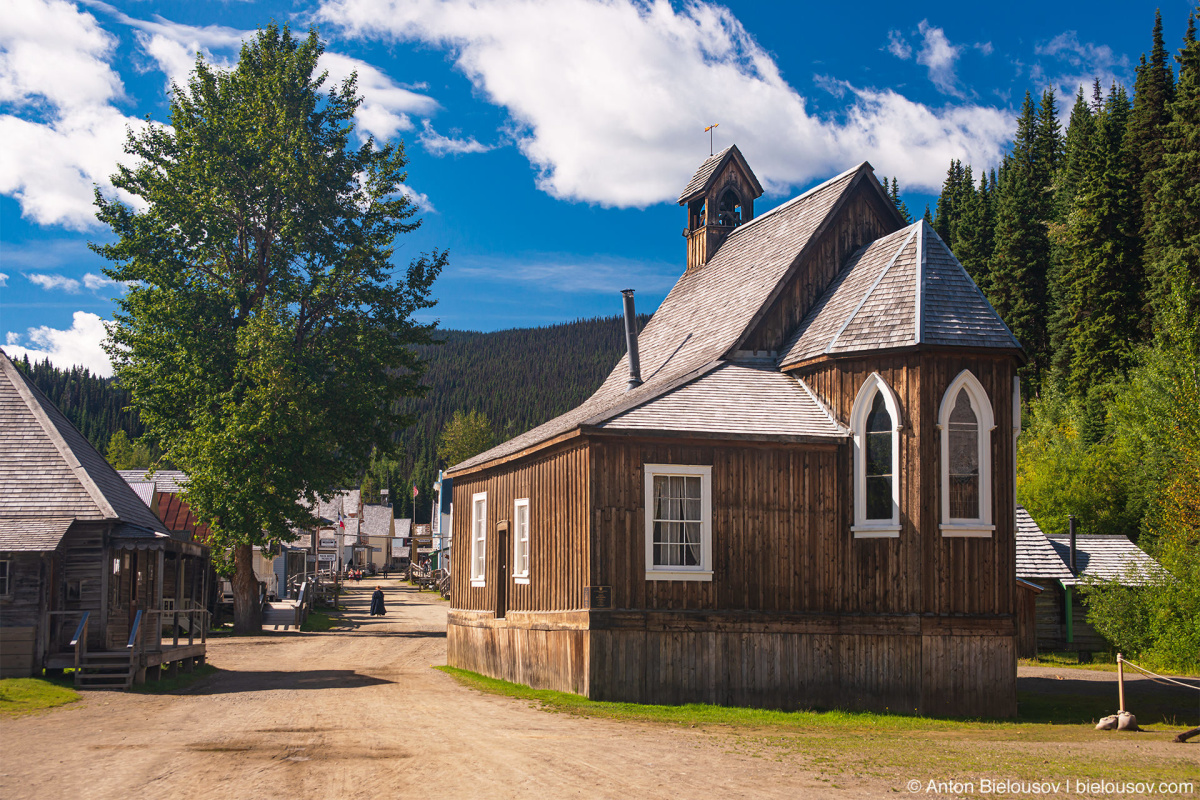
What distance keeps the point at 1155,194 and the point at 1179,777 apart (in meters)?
46.6

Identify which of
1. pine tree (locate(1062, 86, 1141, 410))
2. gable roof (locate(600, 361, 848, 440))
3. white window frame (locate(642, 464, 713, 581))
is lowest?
white window frame (locate(642, 464, 713, 581))

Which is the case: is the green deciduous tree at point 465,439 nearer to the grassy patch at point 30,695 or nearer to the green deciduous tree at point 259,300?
the green deciduous tree at point 259,300

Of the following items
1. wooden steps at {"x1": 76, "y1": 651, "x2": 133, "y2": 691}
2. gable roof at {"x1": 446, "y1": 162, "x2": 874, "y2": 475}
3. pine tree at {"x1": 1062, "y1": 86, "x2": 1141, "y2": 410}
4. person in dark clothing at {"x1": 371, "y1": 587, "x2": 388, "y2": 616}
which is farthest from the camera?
pine tree at {"x1": 1062, "y1": 86, "x2": 1141, "y2": 410}

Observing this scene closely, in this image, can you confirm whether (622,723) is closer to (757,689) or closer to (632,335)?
(757,689)

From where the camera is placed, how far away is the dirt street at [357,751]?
31.1 ft

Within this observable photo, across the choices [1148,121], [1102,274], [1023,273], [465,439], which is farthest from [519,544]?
[465,439]

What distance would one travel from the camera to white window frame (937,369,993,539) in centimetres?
1733

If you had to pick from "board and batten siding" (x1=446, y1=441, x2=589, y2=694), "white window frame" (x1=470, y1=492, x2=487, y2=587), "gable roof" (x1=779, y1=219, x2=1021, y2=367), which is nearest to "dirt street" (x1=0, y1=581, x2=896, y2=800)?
"board and batten siding" (x1=446, y1=441, x2=589, y2=694)

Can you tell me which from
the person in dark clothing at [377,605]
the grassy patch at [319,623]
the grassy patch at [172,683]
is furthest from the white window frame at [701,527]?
the person in dark clothing at [377,605]

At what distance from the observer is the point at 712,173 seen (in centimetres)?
2859

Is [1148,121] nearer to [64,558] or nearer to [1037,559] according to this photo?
[1037,559]

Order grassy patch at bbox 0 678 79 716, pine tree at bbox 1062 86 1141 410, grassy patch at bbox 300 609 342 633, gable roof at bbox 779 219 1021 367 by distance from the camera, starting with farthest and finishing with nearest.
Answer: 1. pine tree at bbox 1062 86 1141 410
2. grassy patch at bbox 300 609 342 633
3. gable roof at bbox 779 219 1021 367
4. grassy patch at bbox 0 678 79 716

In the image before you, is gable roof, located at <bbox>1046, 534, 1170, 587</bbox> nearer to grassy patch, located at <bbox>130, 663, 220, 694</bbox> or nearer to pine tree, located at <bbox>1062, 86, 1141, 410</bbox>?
pine tree, located at <bbox>1062, 86, 1141, 410</bbox>

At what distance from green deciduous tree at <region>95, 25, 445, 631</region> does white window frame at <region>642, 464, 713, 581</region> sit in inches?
710
